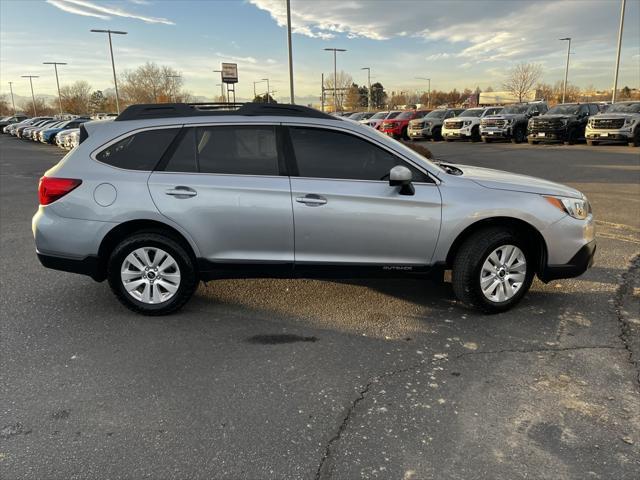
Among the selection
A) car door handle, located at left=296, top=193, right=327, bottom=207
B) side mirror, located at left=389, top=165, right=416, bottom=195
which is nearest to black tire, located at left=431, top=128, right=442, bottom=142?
side mirror, located at left=389, top=165, right=416, bottom=195

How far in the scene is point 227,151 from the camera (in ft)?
14.0

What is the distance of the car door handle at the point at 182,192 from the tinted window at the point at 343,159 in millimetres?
916

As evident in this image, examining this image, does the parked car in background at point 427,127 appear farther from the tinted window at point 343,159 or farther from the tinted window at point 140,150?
the tinted window at point 140,150

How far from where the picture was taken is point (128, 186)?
4176 mm

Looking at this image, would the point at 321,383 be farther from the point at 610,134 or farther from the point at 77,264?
the point at 610,134

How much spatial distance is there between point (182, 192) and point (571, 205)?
3.34m

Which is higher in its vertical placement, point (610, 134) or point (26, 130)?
point (26, 130)

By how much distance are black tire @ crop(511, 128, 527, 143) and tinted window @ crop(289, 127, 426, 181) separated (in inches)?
881

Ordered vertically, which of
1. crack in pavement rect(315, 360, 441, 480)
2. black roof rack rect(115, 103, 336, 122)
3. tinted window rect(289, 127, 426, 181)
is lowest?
crack in pavement rect(315, 360, 441, 480)

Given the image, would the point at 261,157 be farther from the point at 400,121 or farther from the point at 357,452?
the point at 400,121

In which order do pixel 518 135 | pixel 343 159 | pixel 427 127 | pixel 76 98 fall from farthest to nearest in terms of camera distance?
1. pixel 76 98
2. pixel 427 127
3. pixel 518 135
4. pixel 343 159

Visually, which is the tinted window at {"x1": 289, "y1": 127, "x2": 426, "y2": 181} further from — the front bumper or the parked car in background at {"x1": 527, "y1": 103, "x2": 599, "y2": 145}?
the parked car in background at {"x1": 527, "y1": 103, "x2": 599, "y2": 145}

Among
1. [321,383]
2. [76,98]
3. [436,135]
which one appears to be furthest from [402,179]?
[76,98]

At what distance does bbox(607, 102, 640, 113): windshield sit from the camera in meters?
21.2
